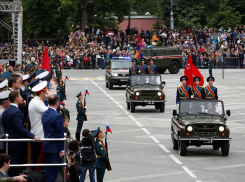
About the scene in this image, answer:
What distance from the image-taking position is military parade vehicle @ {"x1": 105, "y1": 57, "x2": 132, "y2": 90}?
37.8 metres

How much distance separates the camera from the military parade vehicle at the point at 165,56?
5003 centimetres

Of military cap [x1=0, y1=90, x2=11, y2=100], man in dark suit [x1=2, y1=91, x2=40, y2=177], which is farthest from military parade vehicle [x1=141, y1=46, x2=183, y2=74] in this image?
man in dark suit [x1=2, y1=91, x2=40, y2=177]

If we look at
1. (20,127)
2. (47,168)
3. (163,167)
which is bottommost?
(163,167)

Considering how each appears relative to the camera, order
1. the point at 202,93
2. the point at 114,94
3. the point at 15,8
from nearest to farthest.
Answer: the point at 202,93
the point at 114,94
the point at 15,8

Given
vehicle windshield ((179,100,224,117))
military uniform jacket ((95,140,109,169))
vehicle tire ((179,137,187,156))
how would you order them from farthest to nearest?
1. vehicle windshield ((179,100,224,117))
2. vehicle tire ((179,137,187,156))
3. military uniform jacket ((95,140,109,169))

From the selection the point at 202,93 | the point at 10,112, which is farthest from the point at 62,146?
the point at 202,93

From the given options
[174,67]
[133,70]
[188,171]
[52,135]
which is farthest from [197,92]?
[174,67]

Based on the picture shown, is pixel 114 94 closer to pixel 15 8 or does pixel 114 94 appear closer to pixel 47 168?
pixel 15 8

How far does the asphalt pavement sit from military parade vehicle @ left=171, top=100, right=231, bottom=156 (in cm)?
36

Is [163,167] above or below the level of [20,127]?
below

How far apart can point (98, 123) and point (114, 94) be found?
12.6 m

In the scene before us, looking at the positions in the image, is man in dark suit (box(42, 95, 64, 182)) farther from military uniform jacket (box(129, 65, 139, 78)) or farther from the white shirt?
military uniform jacket (box(129, 65, 139, 78))

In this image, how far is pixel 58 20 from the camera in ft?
250

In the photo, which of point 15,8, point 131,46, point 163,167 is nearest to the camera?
point 163,167
